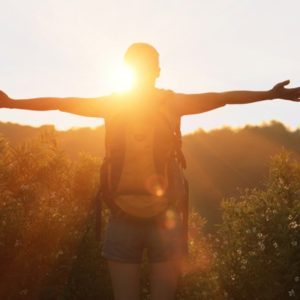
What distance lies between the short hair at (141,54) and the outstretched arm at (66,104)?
26 centimetres

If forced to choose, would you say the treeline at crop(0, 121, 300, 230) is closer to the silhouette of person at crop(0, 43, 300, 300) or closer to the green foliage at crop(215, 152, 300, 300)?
the green foliage at crop(215, 152, 300, 300)

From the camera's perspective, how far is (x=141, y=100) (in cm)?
322

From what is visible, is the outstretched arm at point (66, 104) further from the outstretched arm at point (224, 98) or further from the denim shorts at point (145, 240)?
the denim shorts at point (145, 240)

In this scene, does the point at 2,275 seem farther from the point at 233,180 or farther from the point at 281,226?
the point at 233,180

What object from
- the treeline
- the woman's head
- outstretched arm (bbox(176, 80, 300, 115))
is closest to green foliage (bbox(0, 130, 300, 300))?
outstretched arm (bbox(176, 80, 300, 115))

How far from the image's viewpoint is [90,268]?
15.9 m

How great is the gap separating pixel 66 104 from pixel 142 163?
0.58 m

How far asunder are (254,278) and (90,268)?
4.53 meters

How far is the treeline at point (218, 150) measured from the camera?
83688mm

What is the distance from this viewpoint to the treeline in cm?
8369

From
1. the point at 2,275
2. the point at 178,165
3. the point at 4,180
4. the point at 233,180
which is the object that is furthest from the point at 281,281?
the point at 233,180

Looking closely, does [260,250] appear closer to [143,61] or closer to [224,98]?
[224,98]

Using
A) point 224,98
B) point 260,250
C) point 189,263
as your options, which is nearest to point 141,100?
point 224,98

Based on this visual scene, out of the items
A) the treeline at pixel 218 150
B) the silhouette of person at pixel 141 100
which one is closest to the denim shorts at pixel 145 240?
the silhouette of person at pixel 141 100
